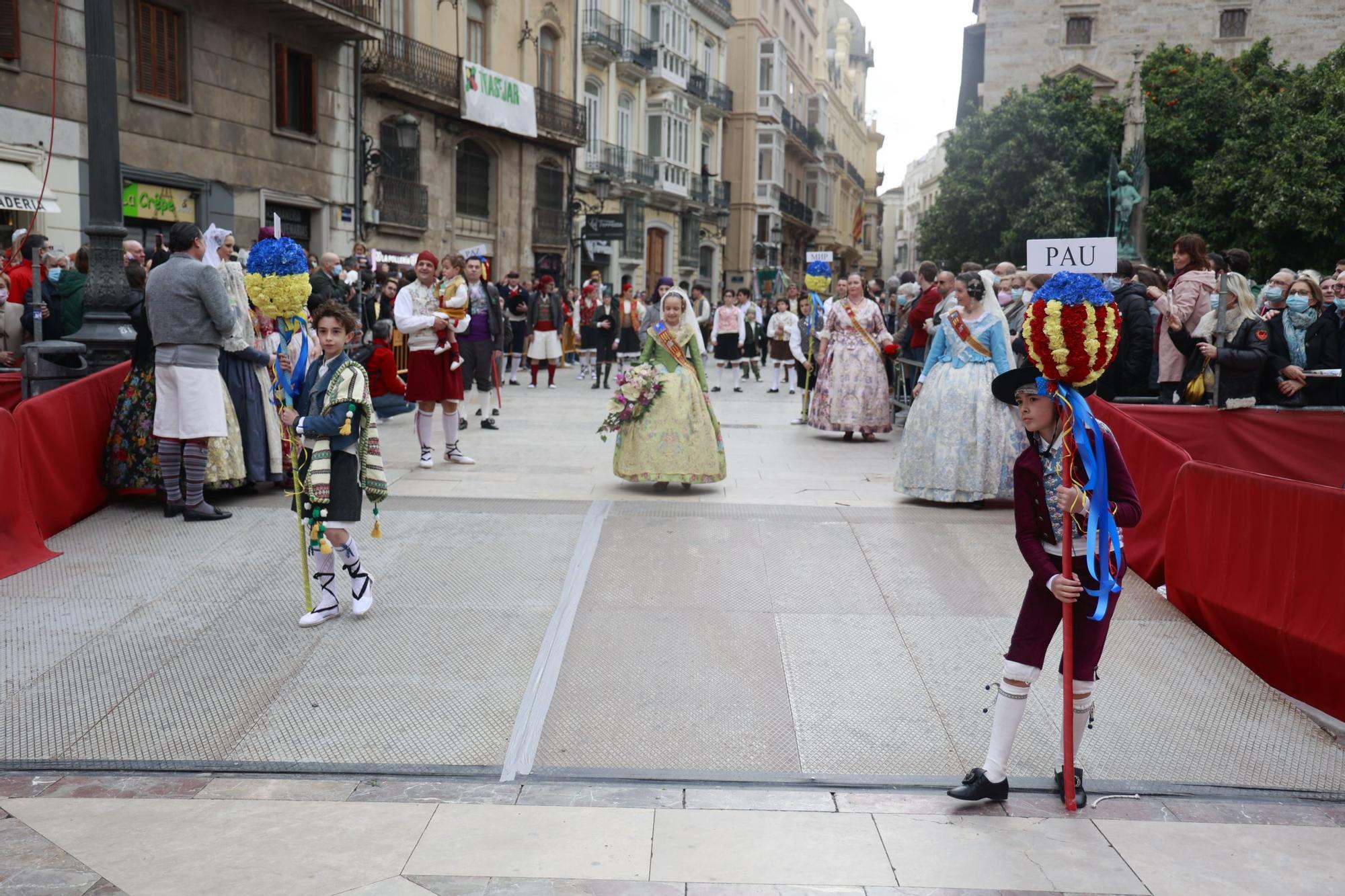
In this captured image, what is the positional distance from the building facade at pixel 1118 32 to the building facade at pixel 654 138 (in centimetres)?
1107

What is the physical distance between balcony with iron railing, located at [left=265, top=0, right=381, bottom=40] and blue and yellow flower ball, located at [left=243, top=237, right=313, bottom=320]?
14216 mm

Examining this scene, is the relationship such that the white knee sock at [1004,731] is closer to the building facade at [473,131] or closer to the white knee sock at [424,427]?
the white knee sock at [424,427]

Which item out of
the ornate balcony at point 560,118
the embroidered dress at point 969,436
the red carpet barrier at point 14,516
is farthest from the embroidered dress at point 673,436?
the ornate balcony at point 560,118

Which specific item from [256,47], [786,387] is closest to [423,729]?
[786,387]

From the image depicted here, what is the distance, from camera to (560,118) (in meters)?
31.2

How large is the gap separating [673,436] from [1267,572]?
180 inches

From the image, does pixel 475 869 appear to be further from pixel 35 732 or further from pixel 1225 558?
pixel 1225 558

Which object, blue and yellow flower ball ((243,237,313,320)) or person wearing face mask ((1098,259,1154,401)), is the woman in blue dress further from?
blue and yellow flower ball ((243,237,313,320))

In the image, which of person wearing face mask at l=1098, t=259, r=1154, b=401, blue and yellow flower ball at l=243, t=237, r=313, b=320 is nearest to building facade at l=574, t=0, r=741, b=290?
person wearing face mask at l=1098, t=259, r=1154, b=401

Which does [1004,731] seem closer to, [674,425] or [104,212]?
[674,425]

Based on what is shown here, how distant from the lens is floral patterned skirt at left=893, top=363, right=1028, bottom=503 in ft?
28.9

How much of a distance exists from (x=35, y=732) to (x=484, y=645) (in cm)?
190

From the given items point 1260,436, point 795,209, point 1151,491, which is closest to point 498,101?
point 1260,436

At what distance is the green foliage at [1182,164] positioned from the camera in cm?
3088
